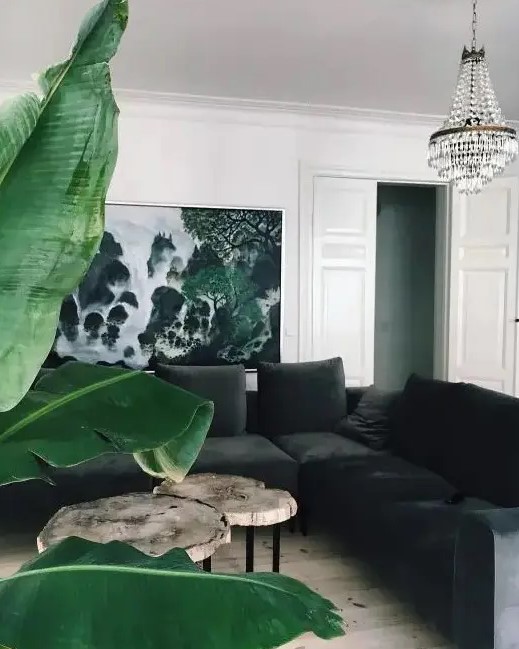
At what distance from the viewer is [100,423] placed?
86cm

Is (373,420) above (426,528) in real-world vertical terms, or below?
above

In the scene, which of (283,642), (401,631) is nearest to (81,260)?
(283,642)

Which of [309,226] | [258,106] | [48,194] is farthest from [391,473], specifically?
Answer: [48,194]

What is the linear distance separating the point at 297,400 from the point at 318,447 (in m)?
0.49

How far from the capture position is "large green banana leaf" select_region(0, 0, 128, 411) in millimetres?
692

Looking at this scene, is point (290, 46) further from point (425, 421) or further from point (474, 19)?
point (425, 421)

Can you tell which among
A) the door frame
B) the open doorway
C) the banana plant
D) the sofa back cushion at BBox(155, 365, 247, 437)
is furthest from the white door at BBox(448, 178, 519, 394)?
the banana plant

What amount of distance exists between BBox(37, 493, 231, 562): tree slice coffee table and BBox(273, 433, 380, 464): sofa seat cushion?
1142 mm

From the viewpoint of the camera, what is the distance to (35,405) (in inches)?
35.9

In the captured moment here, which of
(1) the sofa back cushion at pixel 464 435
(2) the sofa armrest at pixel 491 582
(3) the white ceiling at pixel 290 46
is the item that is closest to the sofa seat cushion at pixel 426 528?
(1) the sofa back cushion at pixel 464 435

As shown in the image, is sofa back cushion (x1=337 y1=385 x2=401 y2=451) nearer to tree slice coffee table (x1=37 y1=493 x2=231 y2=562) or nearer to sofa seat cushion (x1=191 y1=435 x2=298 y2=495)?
sofa seat cushion (x1=191 y1=435 x2=298 y2=495)

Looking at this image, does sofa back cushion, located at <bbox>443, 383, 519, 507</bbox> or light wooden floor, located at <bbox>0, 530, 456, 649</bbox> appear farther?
sofa back cushion, located at <bbox>443, 383, 519, 507</bbox>

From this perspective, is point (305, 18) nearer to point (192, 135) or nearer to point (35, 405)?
point (192, 135)

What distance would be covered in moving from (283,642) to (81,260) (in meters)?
0.43
